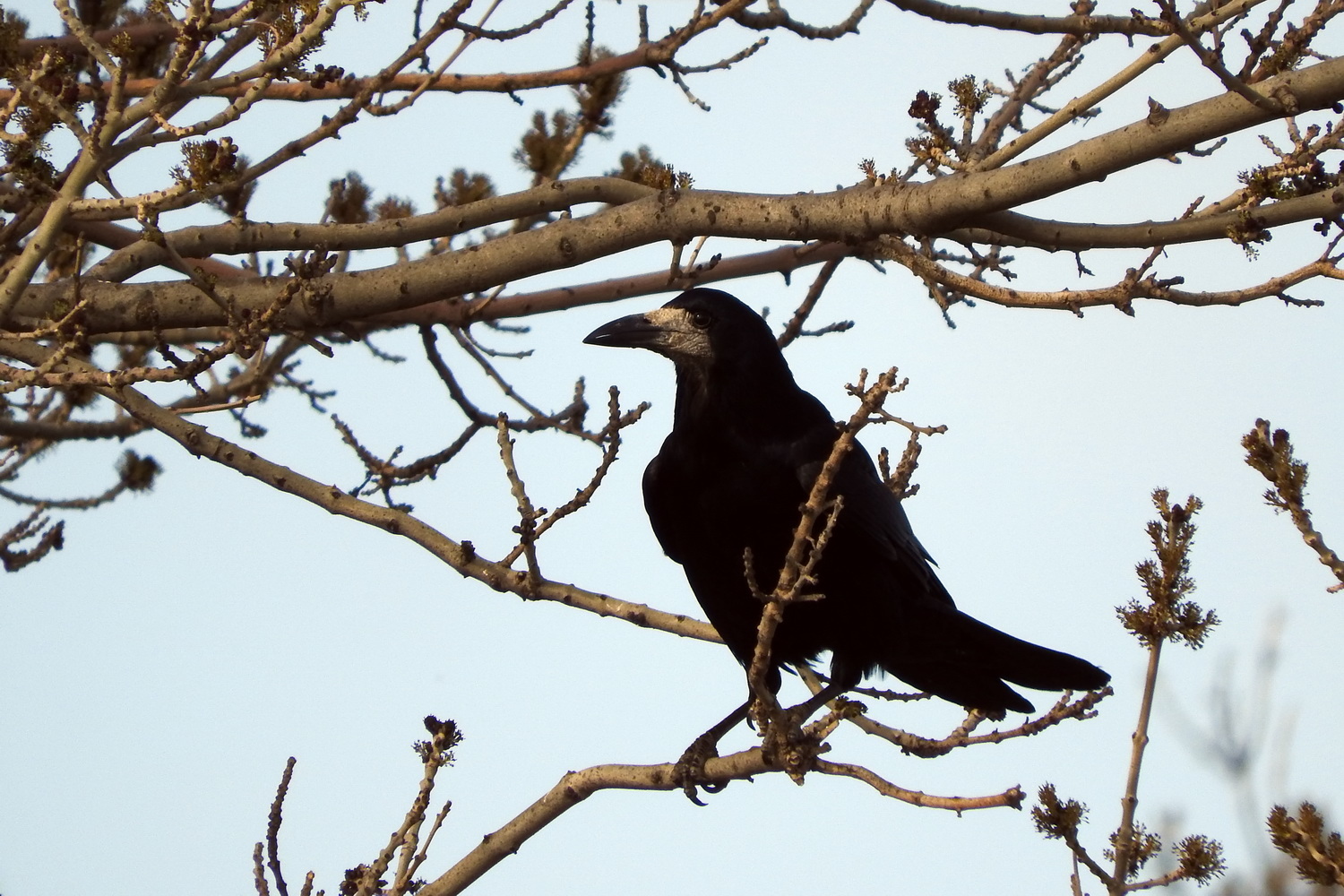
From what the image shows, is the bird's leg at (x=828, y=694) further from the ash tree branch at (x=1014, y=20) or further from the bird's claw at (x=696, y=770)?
the ash tree branch at (x=1014, y=20)

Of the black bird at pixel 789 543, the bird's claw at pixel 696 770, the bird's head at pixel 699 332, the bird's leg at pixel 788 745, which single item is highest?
the bird's head at pixel 699 332

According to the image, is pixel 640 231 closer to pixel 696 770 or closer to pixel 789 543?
pixel 789 543

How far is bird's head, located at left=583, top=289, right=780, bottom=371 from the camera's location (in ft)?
15.2

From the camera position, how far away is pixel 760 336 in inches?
185

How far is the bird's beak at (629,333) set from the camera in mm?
4734

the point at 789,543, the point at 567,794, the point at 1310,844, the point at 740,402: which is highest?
the point at 740,402

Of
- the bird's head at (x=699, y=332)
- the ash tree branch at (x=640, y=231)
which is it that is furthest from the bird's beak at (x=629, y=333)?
the ash tree branch at (x=640, y=231)

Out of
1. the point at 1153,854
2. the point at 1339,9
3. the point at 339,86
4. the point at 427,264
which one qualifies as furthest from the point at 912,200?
the point at 339,86

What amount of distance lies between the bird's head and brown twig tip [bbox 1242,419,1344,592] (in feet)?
6.45

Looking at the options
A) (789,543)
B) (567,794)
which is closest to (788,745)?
(567,794)

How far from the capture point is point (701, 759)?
4383 millimetres

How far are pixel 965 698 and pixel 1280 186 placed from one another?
210cm

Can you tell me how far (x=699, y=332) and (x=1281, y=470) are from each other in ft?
7.28

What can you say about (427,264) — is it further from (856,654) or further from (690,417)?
(856,654)
